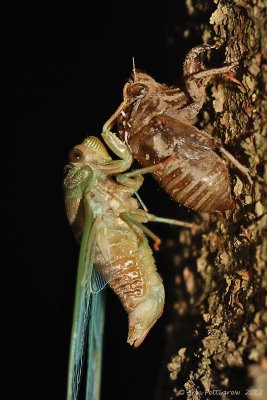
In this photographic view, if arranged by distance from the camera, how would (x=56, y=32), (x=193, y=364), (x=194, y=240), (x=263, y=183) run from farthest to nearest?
1. (x=56, y=32)
2. (x=194, y=240)
3. (x=193, y=364)
4. (x=263, y=183)

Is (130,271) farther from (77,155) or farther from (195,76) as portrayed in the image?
(195,76)

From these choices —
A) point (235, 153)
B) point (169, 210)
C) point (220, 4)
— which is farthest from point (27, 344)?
point (220, 4)

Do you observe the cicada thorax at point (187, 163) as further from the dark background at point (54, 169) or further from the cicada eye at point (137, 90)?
the dark background at point (54, 169)

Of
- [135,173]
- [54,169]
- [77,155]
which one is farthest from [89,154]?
[54,169]

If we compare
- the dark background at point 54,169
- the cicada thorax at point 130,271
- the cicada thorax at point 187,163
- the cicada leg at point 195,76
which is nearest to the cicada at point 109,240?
the cicada thorax at point 130,271

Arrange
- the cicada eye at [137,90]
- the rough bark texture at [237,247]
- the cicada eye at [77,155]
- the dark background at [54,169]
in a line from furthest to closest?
1. the dark background at [54,169]
2. the cicada eye at [77,155]
3. the cicada eye at [137,90]
4. the rough bark texture at [237,247]

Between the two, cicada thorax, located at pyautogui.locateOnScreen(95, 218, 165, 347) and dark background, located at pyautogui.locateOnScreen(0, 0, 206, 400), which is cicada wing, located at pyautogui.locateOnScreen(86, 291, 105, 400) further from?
dark background, located at pyautogui.locateOnScreen(0, 0, 206, 400)

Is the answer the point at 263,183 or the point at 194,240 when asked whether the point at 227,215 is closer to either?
→ the point at 263,183
